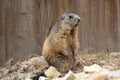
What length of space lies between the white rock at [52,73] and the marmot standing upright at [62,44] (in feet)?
0.77

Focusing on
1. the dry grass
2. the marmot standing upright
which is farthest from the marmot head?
the dry grass

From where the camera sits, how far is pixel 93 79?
639 cm

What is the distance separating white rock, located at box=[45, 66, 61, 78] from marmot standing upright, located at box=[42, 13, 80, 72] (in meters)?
0.23

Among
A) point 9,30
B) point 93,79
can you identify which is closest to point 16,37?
point 9,30

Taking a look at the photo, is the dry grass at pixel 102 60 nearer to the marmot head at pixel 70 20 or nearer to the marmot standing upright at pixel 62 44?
the marmot standing upright at pixel 62 44

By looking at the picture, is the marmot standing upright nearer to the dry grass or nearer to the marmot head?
the marmot head

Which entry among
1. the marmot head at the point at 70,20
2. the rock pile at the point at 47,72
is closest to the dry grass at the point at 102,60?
the rock pile at the point at 47,72

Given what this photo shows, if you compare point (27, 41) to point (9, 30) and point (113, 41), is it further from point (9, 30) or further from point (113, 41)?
point (113, 41)

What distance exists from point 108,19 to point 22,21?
1425mm

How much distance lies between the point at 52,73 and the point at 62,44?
0.50m

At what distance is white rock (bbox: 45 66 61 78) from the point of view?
281 inches

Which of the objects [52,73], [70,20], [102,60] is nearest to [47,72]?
[52,73]

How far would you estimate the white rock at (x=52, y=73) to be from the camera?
23.4 feet

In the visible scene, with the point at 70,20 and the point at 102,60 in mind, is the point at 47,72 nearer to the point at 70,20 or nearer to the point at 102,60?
the point at 70,20
